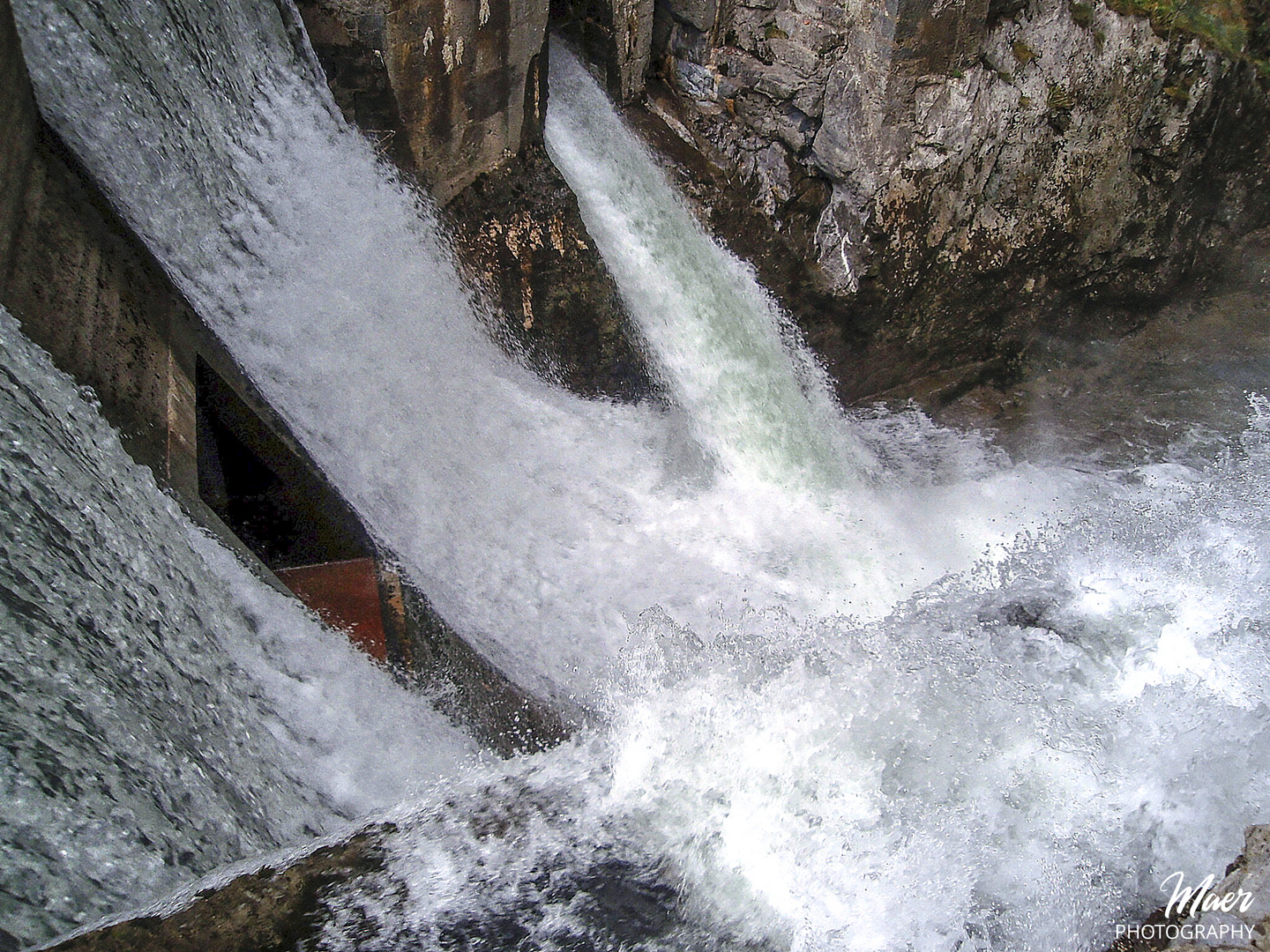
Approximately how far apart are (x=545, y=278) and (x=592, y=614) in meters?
1.45

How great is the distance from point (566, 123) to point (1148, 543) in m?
3.16

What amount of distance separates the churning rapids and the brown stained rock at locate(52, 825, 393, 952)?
0.06m

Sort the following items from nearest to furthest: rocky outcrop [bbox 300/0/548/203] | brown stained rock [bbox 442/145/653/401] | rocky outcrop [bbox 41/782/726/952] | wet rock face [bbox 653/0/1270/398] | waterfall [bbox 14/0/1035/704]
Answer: rocky outcrop [bbox 41/782/726/952] → waterfall [bbox 14/0/1035/704] → rocky outcrop [bbox 300/0/548/203] → brown stained rock [bbox 442/145/653/401] → wet rock face [bbox 653/0/1270/398]

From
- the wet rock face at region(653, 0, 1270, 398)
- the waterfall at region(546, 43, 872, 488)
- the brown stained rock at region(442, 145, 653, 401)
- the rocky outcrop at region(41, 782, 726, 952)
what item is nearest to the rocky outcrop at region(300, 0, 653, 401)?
the brown stained rock at region(442, 145, 653, 401)

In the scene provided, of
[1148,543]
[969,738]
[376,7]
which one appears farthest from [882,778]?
[376,7]

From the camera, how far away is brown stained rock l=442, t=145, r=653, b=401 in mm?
3652

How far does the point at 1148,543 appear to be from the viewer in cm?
389

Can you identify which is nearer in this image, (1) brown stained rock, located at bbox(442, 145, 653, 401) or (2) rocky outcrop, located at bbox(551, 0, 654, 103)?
(1) brown stained rock, located at bbox(442, 145, 653, 401)

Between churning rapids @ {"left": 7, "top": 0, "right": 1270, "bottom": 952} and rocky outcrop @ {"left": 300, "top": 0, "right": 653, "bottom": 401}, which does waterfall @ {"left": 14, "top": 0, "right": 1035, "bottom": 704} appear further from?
rocky outcrop @ {"left": 300, "top": 0, "right": 653, "bottom": 401}

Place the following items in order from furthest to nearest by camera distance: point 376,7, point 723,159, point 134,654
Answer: point 723,159 < point 376,7 < point 134,654

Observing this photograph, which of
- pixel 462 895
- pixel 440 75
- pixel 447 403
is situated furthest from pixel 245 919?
pixel 440 75

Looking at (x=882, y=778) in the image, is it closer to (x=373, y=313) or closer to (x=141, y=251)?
(x=373, y=313)

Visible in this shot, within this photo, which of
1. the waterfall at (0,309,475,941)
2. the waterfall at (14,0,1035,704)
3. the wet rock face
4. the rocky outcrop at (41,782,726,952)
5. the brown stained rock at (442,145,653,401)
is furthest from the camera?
the wet rock face

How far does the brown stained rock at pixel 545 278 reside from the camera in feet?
12.0
